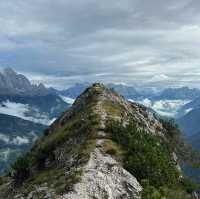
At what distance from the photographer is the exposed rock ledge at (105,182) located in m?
70.7

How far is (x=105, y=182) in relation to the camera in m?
75.8

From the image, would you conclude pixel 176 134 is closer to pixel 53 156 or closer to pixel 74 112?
pixel 74 112

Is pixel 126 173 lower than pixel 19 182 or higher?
higher

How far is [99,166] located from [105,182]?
25.0 feet

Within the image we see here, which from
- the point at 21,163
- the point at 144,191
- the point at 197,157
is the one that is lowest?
the point at 197,157

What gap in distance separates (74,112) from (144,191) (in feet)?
300

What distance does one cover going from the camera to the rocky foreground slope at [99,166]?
73.6 meters

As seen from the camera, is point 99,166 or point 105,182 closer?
point 105,182

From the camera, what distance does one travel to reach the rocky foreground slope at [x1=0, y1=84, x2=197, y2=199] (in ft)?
242

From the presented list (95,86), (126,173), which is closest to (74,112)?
(95,86)

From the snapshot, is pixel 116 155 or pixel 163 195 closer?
pixel 163 195

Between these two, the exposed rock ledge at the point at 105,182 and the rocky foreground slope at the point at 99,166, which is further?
the rocky foreground slope at the point at 99,166

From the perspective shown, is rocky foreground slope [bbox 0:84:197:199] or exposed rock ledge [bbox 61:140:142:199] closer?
exposed rock ledge [bbox 61:140:142:199]

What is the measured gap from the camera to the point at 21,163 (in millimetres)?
118875
